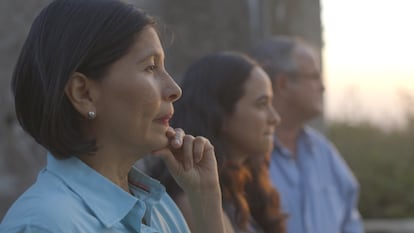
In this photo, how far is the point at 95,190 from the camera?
209 centimetres

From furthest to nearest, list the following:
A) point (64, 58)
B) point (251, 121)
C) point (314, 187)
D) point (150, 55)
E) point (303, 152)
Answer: point (303, 152), point (314, 187), point (251, 121), point (150, 55), point (64, 58)

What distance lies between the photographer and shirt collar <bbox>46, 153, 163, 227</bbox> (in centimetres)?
204

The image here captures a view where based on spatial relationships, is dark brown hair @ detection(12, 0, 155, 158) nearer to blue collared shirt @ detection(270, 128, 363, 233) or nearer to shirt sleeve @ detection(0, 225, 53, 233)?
shirt sleeve @ detection(0, 225, 53, 233)

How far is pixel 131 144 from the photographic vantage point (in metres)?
2.14

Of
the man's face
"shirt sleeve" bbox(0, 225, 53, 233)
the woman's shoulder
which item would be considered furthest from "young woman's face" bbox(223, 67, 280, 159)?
"shirt sleeve" bbox(0, 225, 53, 233)

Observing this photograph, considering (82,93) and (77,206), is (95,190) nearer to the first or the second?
(77,206)

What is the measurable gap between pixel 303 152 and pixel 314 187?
0.23 m

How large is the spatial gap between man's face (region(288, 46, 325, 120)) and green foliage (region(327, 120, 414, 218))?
12.8 ft

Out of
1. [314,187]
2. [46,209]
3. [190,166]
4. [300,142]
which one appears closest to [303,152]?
[300,142]

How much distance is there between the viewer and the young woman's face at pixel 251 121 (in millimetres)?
3566

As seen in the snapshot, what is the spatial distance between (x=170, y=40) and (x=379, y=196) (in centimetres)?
645

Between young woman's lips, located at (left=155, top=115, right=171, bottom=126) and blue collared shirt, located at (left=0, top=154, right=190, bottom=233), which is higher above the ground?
young woman's lips, located at (left=155, top=115, right=171, bottom=126)

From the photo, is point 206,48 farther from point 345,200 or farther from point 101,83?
point 101,83

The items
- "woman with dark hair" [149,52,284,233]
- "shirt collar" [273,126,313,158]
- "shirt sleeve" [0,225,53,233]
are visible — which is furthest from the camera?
"shirt collar" [273,126,313,158]
